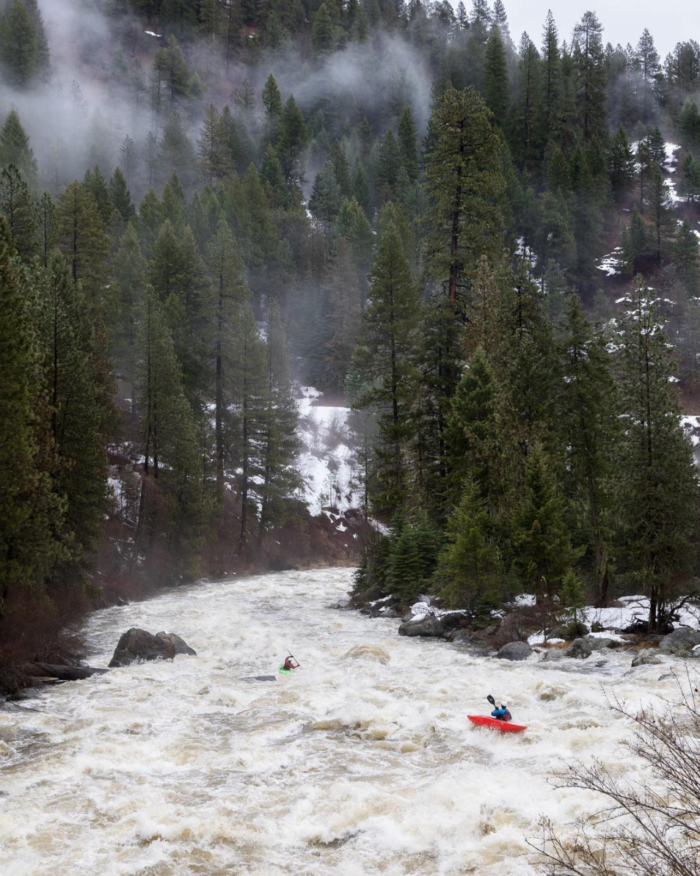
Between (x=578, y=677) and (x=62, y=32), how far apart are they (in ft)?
485

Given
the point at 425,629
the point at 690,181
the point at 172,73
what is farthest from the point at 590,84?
the point at 425,629

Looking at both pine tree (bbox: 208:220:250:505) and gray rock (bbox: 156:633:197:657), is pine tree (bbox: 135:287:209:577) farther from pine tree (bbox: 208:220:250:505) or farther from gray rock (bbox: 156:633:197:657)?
gray rock (bbox: 156:633:197:657)

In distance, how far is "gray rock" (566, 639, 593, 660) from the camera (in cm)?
1916

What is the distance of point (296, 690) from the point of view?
16641 millimetres

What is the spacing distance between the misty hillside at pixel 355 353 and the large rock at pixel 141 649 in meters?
1.83

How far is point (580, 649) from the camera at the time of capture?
19.4 meters

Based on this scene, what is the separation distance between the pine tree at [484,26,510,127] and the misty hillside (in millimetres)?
576

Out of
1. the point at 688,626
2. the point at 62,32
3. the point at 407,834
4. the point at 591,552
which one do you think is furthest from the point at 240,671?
the point at 62,32

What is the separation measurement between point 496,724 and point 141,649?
33.8 ft

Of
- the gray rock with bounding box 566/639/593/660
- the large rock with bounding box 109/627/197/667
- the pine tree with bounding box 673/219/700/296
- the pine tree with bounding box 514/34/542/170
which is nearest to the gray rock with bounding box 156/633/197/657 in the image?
the large rock with bounding box 109/627/197/667

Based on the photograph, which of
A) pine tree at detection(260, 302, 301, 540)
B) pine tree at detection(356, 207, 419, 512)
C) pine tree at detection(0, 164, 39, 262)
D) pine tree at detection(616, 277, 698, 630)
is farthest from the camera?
pine tree at detection(260, 302, 301, 540)

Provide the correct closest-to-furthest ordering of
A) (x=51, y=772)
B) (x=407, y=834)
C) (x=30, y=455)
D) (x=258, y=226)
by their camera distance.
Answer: (x=407, y=834) → (x=51, y=772) → (x=30, y=455) → (x=258, y=226)

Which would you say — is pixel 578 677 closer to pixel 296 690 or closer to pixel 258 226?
pixel 296 690

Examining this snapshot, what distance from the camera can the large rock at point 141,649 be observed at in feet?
62.4
